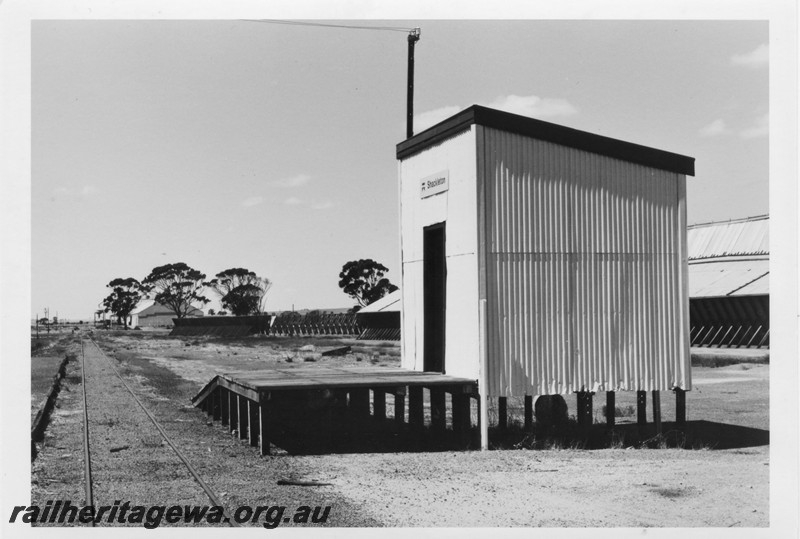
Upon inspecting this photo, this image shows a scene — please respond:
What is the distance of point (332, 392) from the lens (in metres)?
13.9

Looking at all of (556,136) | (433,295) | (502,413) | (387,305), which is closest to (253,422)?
(433,295)

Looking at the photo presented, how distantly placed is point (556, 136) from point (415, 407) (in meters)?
5.46

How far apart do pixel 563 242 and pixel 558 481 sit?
448 cm

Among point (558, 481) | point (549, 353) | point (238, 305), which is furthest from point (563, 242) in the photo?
point (238, 305)

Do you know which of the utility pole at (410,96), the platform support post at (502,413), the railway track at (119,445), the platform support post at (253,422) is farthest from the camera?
the utility pole at (410,96)

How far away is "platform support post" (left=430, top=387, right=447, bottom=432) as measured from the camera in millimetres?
15398

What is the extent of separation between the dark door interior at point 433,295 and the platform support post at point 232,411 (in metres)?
3.72

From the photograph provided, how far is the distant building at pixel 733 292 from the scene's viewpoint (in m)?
37.0

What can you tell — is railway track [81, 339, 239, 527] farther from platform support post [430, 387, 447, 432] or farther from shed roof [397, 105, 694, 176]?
shed roof [397, 105, 694, 176]

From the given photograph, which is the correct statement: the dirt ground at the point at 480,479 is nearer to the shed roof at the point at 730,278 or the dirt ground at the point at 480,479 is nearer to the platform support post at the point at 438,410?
the platform support post at the point at 438,410

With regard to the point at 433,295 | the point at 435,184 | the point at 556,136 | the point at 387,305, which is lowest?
the point at 387,305

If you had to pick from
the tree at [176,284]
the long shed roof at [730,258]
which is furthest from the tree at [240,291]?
the long shed roof at [730,258]

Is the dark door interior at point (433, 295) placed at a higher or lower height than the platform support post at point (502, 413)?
higher

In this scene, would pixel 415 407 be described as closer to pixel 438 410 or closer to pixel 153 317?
pixel 438 410
